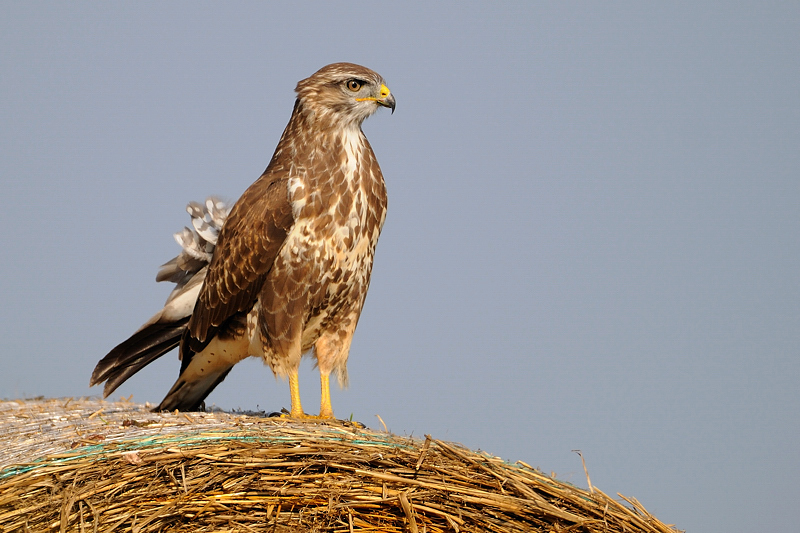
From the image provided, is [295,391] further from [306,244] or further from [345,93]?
[345,93]

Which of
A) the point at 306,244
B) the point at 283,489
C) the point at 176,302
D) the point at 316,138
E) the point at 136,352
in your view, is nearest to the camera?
the point at 283,489

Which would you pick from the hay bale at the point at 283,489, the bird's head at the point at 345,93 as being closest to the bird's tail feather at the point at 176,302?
the bird's head at the point at 345,93

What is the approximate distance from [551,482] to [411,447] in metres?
0.83

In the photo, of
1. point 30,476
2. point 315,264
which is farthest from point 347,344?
point 30,476

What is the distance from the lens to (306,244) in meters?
5.93

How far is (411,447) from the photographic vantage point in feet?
16.8

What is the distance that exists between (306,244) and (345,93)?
111 cm

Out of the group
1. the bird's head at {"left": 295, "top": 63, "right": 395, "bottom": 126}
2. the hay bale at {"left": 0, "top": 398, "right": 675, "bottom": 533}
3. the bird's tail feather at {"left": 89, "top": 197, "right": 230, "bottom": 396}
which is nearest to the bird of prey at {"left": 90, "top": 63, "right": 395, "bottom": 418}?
the bird's head at {"left": 295, "top": 63, "right": 395, "bottom": 126}

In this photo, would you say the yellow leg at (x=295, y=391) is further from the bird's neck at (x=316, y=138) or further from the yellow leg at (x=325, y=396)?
the bird's neck at (x=316, y=138)

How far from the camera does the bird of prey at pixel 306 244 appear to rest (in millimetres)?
5949

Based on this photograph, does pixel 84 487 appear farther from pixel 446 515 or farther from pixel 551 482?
pixel 551 482

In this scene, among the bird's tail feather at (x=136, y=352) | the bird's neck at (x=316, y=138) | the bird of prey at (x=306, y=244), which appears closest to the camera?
the bird of prey at (x=306, y=244)

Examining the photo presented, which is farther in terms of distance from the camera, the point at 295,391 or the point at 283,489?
the point at 295,391

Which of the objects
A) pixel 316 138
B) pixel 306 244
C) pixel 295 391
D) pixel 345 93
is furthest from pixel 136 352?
pixel 345 93
